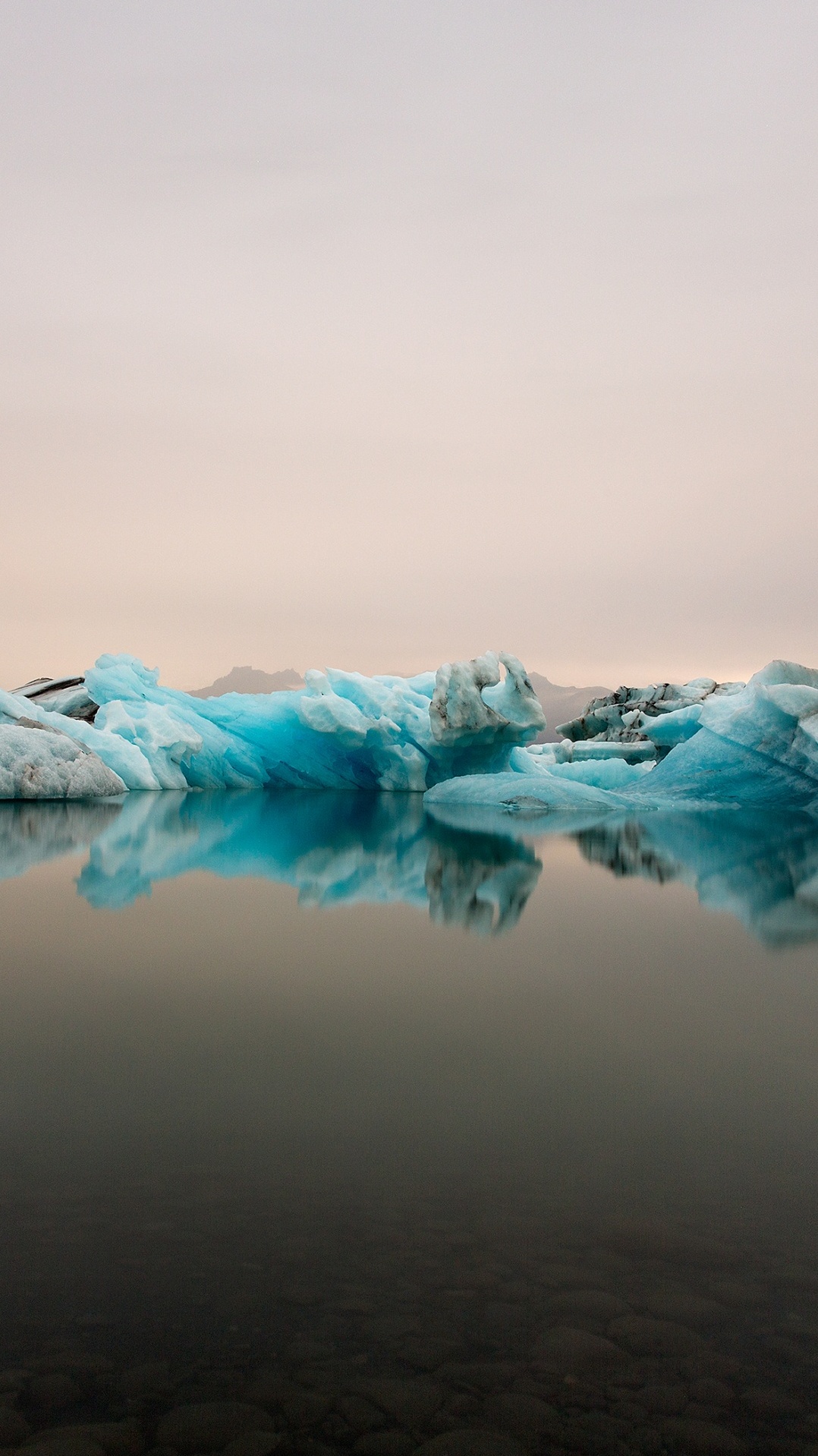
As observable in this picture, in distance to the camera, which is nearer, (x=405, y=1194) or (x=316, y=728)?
(x=405, y=1194)

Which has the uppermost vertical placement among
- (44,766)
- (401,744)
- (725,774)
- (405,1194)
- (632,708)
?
(632,708)

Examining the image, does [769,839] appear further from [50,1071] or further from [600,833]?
[50,1071]

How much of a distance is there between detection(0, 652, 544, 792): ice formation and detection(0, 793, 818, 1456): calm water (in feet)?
38.3

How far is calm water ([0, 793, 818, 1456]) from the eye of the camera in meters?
0.90

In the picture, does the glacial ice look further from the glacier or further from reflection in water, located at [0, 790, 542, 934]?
reflection in water, located at [0, 790, 542, 934]

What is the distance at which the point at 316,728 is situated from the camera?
587 inches

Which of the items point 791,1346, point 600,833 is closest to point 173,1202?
point 791,1346

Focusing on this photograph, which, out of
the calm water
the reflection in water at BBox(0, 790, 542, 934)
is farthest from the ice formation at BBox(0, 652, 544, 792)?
the calm water

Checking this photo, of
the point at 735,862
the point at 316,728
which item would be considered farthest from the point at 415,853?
the point at 316,728

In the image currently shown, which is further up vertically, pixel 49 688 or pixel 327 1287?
pixel 49 688

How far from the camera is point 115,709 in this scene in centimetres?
1468

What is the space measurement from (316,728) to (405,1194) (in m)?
13.7

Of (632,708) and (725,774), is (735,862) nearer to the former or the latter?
(725,774)

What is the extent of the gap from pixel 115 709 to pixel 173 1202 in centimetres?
1424
